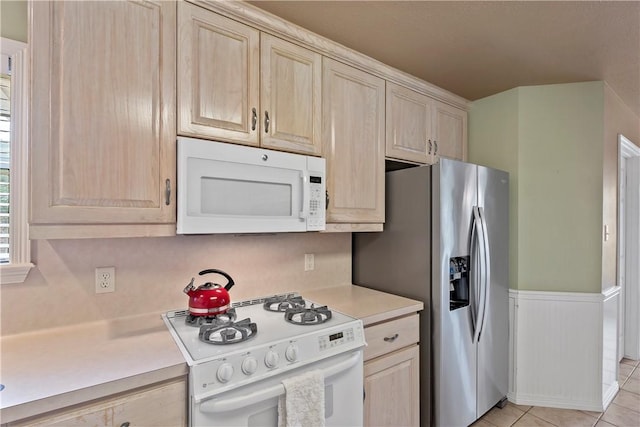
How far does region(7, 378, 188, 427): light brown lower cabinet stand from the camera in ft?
3.16

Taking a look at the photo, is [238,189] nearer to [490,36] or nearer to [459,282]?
[459,282]

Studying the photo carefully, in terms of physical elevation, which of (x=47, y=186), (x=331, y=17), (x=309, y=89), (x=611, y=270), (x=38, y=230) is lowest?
(x=611, y=270)

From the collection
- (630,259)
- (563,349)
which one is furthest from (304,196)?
(630,259)

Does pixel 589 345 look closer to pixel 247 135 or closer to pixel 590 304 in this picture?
pixel 590 304

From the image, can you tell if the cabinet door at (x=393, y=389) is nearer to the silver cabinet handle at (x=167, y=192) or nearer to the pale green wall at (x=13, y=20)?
the silver cabinet handle at (x=167, y=192)

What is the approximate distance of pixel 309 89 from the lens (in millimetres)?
1804

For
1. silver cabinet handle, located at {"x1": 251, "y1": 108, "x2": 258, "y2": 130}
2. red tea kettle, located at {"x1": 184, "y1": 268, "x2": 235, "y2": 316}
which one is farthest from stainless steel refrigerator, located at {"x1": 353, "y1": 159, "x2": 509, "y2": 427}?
red tea kettle, located at {"x1": 184, "y1": 268, "x2": 235, "y2": 316}

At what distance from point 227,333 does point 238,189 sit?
63 centimetres

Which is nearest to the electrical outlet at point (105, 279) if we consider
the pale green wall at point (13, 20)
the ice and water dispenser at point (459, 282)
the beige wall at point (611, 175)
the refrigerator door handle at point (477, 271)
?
the pale green wall at point (13, 20)

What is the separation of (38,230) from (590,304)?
3.21 meters

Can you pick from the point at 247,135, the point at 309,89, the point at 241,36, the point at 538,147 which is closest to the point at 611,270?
the point at 538,147

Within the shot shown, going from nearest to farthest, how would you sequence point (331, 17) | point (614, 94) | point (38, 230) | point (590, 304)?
point (38, 230) < point (331, 17) < point (590, 304) < point (614, 94)

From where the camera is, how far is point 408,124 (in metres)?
2.28

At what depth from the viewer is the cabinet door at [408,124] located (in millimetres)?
2192
